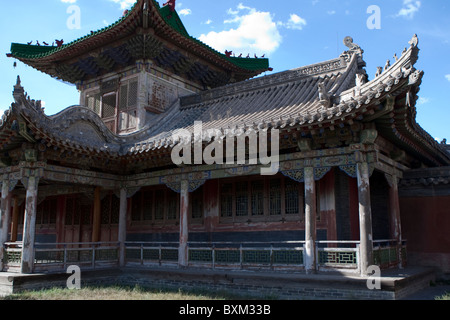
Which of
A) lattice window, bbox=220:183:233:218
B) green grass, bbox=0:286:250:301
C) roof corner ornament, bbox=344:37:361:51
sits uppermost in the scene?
roof corner ornament, bbox=344:37:361:51

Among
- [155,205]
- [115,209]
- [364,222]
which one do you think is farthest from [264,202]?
[115,209]

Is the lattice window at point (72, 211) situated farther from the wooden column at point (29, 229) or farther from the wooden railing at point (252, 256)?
the wooden railing at point (252, 256)

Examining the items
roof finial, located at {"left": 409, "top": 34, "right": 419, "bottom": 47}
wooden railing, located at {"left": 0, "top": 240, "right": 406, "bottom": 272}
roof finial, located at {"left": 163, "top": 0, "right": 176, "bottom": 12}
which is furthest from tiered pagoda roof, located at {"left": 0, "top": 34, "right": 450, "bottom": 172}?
roof finial, located at {"left": 163, "top": 0, "right": 176, "bottom": 12}

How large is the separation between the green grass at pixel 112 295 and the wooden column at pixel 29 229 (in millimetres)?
987

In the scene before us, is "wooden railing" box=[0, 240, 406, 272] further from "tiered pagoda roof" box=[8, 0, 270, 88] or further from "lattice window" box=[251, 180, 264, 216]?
"tiered pagoda roof" box=[8, 0, 270, 88]

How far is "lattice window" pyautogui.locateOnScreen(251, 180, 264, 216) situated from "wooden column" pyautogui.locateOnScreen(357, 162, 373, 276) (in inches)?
121

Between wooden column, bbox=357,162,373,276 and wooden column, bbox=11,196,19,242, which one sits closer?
wooden column, bbox=357,162,373,276

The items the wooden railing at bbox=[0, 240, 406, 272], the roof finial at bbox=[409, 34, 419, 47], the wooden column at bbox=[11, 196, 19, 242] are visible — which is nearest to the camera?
the roof finial at bbox=[409, 34, 419, 47]

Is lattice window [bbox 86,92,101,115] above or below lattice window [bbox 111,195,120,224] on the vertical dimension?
above

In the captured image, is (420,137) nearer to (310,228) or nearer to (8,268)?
(310,228)

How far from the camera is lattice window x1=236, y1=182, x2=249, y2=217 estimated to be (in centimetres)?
1200

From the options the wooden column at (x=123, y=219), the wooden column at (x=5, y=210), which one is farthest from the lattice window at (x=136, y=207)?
the wooden column at (x=5, y=210)

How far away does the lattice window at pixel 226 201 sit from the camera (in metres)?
12.3

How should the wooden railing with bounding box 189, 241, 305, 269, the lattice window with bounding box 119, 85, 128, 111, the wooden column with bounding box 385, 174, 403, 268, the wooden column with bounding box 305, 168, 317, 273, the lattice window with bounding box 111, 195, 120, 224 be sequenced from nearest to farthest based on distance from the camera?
the wooden column with bounding box 305, 168, 317, 273 → the wooden railing with bounding box 189, 241, 305, 269 → the wooden column with bounding box 385, 174, 403, 268 → the lattice window with bounding box 111, 195, 120, 224 → the lattice window with bounding box 119, 85, 128, 111
